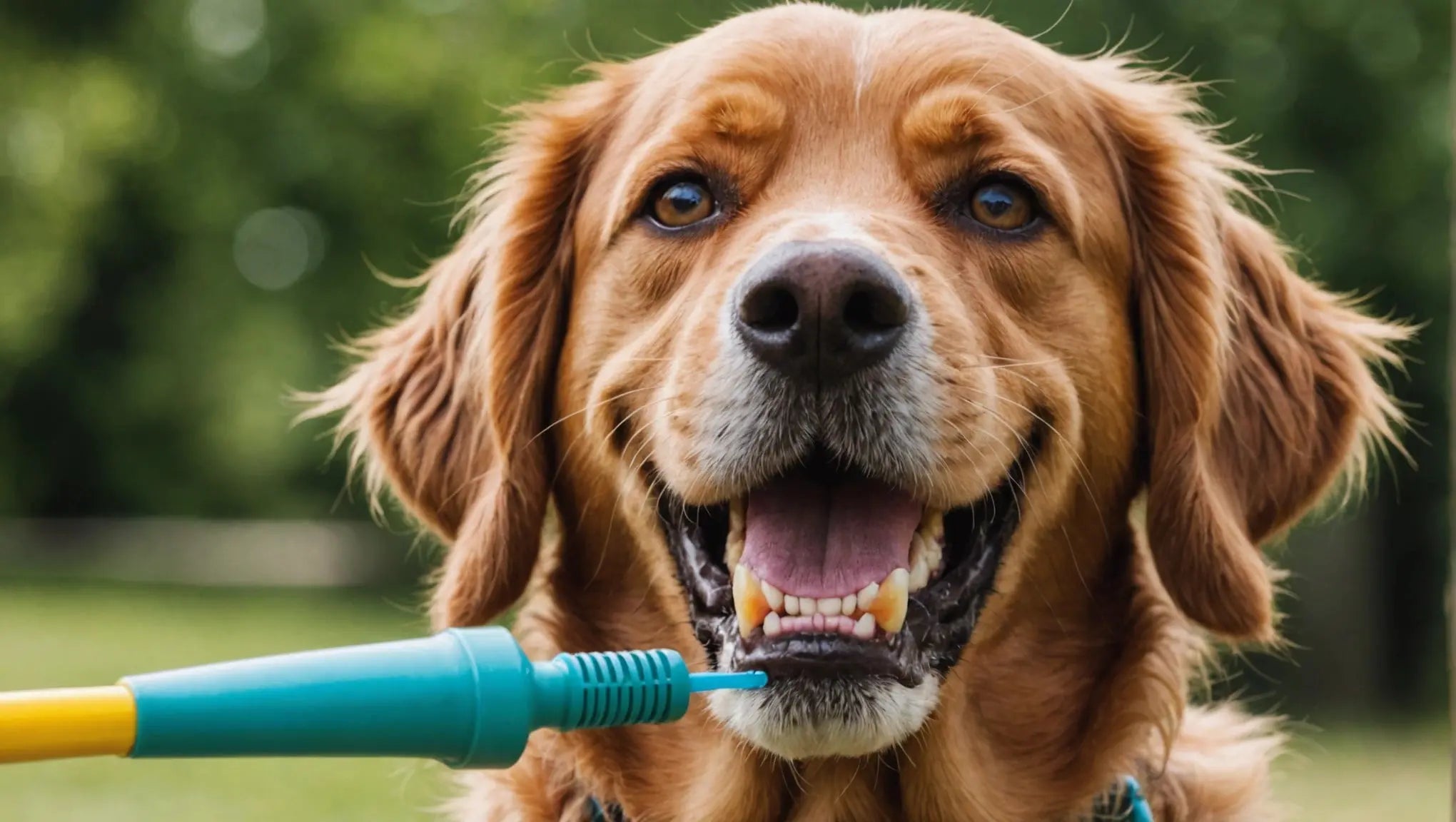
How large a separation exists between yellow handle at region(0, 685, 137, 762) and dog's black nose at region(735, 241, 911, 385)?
1.53m

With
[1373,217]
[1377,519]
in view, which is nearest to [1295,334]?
[1373,217]

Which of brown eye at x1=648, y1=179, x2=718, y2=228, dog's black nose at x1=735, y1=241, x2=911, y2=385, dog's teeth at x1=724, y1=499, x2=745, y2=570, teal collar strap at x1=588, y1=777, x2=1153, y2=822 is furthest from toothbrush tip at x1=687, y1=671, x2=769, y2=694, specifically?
brown eye at x1=648, y1=179, x2=718, y2=228

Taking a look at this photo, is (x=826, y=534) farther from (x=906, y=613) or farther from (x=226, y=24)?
(x=226, y=24)

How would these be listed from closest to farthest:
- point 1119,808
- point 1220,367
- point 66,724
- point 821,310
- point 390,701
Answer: point 66,724 → point 390,701 → point 821,310 → point 1119,808 → point 1220,367

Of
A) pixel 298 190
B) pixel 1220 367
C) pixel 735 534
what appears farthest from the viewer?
pixel 298 190

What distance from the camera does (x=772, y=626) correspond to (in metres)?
3.21

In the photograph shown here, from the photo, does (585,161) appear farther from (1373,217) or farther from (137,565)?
(137,565)

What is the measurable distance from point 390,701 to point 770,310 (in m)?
1.28

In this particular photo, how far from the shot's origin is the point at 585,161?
4270mm

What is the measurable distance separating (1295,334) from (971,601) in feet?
4.43

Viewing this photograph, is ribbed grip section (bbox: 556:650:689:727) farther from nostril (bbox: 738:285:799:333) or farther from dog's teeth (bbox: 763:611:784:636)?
nostril (bbox: 738:285:799:333)

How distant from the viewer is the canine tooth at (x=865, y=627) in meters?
3.19

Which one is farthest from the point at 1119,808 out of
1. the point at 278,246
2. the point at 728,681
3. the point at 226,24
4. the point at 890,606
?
the point at 226,24

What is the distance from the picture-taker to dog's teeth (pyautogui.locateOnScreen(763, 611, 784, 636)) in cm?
321
